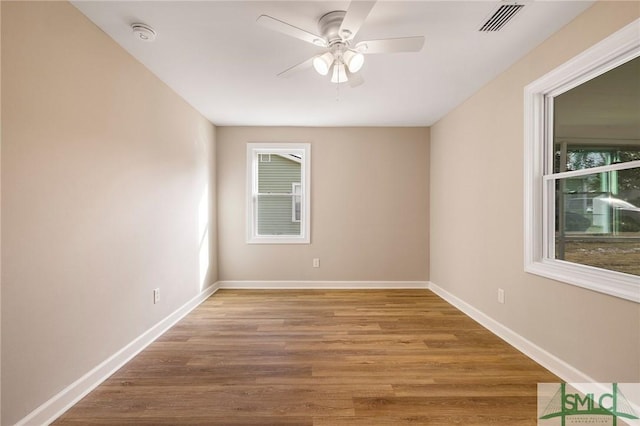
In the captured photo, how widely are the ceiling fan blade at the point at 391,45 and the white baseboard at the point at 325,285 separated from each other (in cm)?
330

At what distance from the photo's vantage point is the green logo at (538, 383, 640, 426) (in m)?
1.64

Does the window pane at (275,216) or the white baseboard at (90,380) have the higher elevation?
the window pane at (275,216)

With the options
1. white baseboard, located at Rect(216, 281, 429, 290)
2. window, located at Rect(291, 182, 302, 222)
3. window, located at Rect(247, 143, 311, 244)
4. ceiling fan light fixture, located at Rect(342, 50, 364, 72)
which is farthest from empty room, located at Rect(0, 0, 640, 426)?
window, located at Rect(291, 182, 302, 222)

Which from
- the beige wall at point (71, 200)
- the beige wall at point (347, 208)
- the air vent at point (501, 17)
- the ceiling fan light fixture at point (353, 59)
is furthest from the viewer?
the beige wall at point (347, 208)

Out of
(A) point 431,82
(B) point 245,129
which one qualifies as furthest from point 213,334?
(A) point 431,82

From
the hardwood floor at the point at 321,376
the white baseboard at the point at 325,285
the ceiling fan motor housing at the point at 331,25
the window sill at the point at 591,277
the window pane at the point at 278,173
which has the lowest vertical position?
the hardwood floor at the point at 321,376

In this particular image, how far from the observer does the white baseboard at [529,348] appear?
77.4 inches

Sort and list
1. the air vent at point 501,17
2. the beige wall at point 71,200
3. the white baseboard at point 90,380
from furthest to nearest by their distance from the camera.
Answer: the air vent at point 501,17 < the white baseboard at point 90,380 < the beige wall at point 71,200

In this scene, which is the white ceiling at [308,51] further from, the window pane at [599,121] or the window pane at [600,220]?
the window pane at [600,220]

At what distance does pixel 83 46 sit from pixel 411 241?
4158 millimetres

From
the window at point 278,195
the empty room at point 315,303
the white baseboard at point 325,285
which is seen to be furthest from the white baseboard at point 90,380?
the window at point 278,195

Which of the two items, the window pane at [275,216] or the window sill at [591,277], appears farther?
the window pane at [275,216]

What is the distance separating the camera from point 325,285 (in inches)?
175

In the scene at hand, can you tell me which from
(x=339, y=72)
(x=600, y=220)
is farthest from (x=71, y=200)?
(x=600, y=220)
